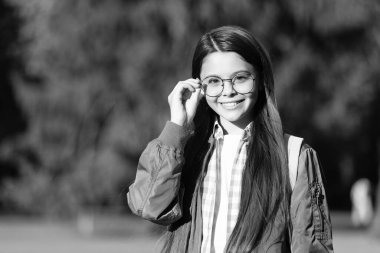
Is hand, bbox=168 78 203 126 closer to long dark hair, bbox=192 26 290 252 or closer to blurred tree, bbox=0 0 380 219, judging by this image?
long dark hair, bbox=192 26 290 252

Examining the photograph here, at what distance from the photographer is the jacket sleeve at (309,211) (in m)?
2.85

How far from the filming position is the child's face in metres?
3.16

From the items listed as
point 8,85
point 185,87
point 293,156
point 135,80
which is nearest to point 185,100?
point 185,87

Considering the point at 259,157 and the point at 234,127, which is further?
the point at 234,127

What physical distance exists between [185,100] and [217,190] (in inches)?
15.0

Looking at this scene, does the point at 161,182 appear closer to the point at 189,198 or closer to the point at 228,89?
the point at 189,198

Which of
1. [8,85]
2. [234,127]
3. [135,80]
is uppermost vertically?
[8,85]

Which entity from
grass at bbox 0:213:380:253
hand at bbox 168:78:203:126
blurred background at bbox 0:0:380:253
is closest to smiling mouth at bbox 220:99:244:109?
hand at bbox 168:78:203:126

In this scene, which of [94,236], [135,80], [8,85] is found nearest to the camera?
[135,80]

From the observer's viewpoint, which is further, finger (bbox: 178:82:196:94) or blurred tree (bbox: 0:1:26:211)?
blurred tree (bbox: 0:1:26:211)

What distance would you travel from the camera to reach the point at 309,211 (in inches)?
A: 113

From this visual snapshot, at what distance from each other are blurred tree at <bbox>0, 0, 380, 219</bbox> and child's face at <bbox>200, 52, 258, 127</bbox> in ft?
45.5

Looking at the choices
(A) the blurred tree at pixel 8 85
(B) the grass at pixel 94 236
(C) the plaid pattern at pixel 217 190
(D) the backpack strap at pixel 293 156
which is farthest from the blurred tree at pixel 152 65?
(D) the backpack strap at pixel 293 156

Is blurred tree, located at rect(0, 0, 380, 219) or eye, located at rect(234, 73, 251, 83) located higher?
blurred tree, located at rect(0, 0, 380, 219)
